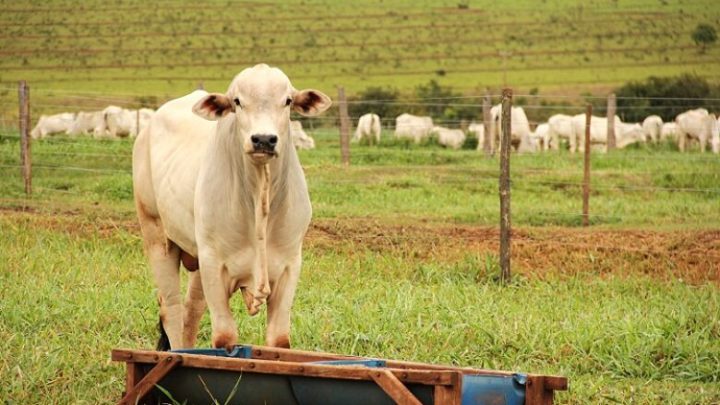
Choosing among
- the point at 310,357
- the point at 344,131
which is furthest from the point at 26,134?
the point at 310,357

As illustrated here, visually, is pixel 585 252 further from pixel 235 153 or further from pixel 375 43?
pixel 375 43

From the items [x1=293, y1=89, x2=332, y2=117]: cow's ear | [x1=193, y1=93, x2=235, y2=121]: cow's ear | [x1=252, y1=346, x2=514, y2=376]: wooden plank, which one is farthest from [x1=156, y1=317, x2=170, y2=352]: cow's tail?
[x1=293, y1=89, x2=332, y2=117]: cow's ear

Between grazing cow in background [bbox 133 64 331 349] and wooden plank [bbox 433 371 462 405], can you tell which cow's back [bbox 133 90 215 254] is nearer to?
grazing cow in background [bbox 133 64 331 349]

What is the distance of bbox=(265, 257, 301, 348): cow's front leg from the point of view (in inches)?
251

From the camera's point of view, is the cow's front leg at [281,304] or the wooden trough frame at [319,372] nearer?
the wooden trough frame at [319,372]

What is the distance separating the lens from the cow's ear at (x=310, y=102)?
6.35 metres

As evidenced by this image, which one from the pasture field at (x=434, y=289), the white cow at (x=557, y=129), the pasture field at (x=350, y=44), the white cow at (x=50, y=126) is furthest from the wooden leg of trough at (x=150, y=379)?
the pasture field at (x=350, y=44)

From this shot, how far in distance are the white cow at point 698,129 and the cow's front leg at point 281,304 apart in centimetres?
2097

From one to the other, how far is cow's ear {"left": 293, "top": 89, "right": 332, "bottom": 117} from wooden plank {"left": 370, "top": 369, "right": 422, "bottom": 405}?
1.83m

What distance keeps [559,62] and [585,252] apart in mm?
48526

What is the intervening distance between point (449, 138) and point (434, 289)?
19.8 metres

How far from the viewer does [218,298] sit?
634 cm

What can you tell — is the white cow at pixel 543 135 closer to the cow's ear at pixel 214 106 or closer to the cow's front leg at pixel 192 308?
the cow's front leg at pixel 192 308

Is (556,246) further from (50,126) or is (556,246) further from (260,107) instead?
(50,126)
